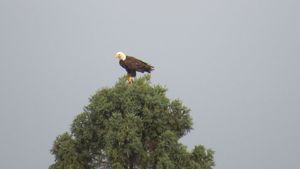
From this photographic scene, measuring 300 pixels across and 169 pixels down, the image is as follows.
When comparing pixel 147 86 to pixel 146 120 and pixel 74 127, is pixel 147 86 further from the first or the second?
pixel 74 127

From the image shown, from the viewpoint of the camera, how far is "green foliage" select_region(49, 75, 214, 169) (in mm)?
15812

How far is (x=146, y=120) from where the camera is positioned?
16047 mm

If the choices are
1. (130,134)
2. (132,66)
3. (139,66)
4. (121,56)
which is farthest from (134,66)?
(130,134)

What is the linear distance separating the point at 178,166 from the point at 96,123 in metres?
3.09

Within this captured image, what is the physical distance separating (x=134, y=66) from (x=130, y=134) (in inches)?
155

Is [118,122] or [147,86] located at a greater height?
[147,86]

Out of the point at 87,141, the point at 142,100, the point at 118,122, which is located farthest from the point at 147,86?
the point at 87,141

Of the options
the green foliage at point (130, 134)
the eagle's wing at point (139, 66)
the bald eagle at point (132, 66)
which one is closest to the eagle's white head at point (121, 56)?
the bald eagle at point (132, 66)

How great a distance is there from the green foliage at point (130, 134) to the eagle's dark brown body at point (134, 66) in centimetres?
178

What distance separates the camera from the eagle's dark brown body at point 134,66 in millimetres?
18766

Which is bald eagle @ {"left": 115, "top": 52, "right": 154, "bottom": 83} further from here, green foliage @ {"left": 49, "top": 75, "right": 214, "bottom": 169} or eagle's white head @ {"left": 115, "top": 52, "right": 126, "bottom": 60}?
green foliage @ {"left": 49, "top": 75, "right": 214, "bottom": 169}

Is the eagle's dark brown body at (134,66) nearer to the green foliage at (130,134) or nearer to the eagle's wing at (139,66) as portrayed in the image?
the eagle's wing at (139,66)

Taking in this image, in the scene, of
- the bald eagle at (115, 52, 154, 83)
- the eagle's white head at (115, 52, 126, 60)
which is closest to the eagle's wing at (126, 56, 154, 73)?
the bald eagle at (115, 52, 154, 83)

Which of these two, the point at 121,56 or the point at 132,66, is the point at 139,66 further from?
the point at 121,56
